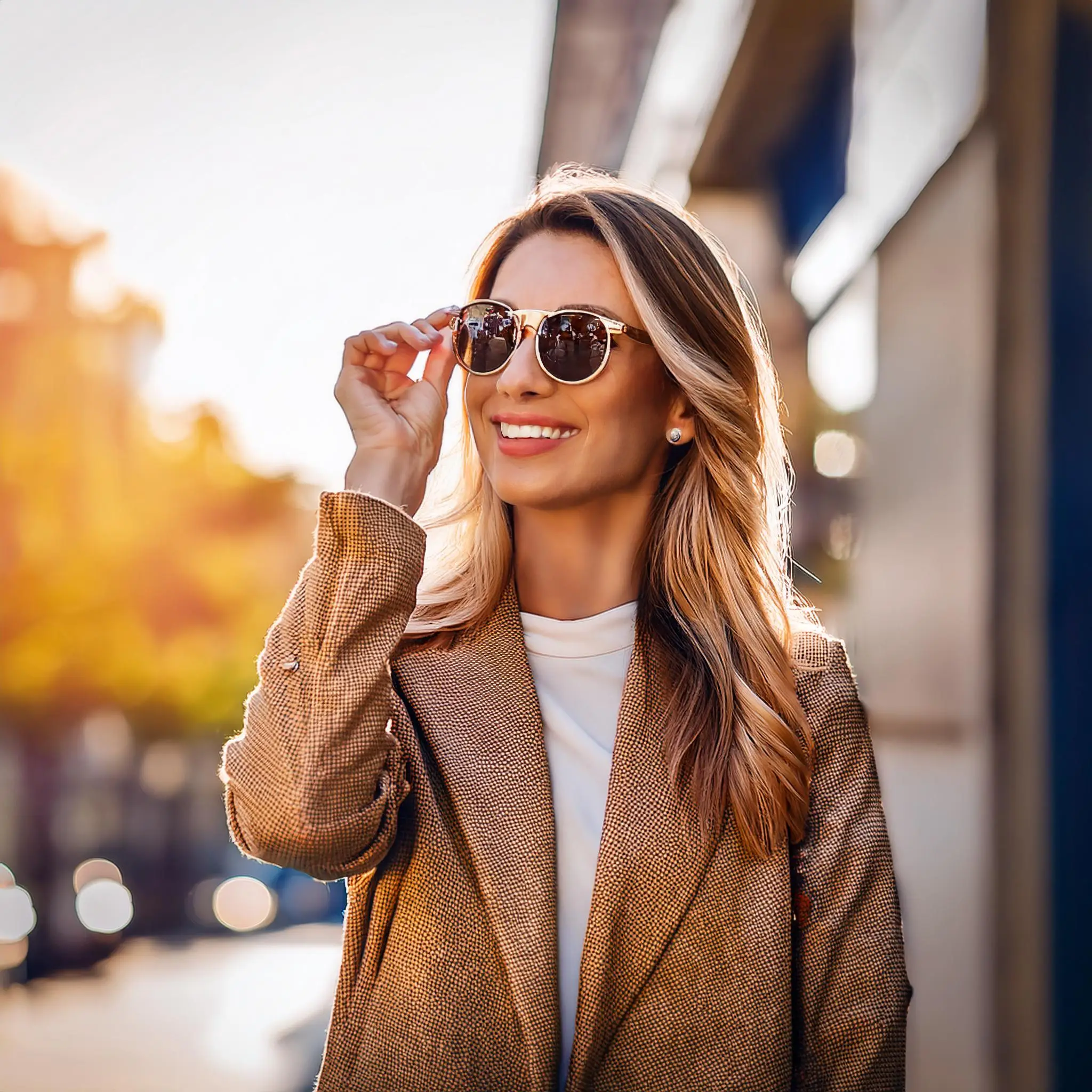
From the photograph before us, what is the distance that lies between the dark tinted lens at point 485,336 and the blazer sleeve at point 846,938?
0.96 meters

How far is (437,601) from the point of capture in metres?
2.64

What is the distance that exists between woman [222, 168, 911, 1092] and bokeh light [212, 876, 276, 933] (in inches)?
570

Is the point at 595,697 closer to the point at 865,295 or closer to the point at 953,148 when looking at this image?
the point at 953,148

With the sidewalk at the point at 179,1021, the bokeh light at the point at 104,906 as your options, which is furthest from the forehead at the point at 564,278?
the bokeh light at the point at 104,906

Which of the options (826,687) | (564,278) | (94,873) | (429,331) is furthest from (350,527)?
(94,873)

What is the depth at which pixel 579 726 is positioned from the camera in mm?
2492

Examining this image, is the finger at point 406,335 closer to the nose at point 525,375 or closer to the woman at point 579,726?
the woman at point 579,726

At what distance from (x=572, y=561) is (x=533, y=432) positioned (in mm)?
343

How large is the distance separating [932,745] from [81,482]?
17223 mm

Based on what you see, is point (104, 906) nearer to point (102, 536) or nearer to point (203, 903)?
point (203, 903)

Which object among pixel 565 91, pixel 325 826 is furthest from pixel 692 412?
pixel 565 91

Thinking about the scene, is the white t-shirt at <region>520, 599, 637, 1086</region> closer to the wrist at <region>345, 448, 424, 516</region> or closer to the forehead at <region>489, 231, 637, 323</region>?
the wrist at <region>345, 448, 424, 516</region>

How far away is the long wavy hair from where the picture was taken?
2395 millimetres

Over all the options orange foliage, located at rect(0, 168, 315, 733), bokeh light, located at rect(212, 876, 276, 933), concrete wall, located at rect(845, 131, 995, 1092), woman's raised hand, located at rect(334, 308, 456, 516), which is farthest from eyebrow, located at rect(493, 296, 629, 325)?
orange foliage, located at rect(0, 168, 315, 733)
